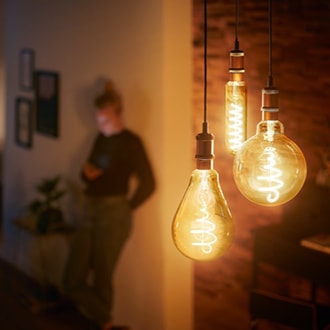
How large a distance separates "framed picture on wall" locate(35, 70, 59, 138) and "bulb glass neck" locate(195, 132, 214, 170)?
3.87m

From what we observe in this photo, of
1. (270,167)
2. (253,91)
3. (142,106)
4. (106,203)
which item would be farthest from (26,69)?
(270,167)

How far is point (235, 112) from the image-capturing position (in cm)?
246

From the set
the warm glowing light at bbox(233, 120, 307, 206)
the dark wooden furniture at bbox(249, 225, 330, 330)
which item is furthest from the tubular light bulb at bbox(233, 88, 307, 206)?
the dark wooden furniture at bbox(249, 225, 330, 330)

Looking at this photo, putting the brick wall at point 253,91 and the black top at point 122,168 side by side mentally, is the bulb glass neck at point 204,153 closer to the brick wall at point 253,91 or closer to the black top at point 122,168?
the brick wall at point 253,91

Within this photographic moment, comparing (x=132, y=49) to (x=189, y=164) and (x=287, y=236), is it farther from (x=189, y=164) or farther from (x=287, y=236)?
(x=287, y=236)

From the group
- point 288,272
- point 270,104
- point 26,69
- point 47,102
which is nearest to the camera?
point 270,104

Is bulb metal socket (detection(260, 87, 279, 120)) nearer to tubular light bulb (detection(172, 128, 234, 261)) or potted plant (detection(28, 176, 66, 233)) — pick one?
tubular light bulb (detection(172, 128, 234, 261))

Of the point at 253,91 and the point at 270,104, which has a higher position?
the point at 253,91

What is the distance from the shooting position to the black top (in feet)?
15.6

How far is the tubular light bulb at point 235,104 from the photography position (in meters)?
2.39

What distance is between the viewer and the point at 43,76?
19.9ft

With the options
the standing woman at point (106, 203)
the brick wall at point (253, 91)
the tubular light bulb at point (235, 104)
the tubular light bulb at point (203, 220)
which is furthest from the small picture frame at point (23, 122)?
the tubular light bulb at point (203, 220)

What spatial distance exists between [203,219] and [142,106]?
2869 mm

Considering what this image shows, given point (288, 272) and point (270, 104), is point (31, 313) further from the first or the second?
point (270, 104)
